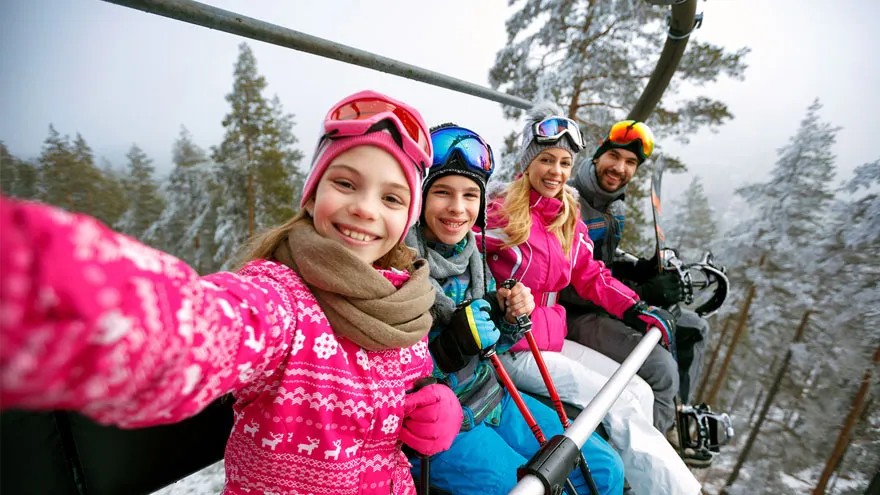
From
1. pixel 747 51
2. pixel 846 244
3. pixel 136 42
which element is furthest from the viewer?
pixel 136 42

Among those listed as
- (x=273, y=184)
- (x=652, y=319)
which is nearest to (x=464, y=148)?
(x=652, y=319)

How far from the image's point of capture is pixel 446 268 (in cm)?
207

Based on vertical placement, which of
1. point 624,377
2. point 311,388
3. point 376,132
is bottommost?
point 624,377

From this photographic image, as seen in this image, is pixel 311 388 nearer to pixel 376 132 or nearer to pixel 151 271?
pixel 151 271

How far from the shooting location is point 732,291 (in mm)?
14172

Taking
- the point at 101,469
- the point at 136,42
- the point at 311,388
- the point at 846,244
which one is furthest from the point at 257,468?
the point at 136,42

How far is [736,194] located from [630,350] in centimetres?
1455

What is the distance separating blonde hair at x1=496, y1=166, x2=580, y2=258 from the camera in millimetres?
2672

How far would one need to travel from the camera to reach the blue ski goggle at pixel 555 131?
2.99 m

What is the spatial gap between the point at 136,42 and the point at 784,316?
24.6 metres

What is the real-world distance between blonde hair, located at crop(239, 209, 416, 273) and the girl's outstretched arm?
56cm

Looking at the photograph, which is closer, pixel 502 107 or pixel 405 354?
pixel 405 354

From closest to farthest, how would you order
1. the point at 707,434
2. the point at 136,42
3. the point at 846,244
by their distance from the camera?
1. the point at 707,434
2. the point at 846,244
3. the point at 136,42

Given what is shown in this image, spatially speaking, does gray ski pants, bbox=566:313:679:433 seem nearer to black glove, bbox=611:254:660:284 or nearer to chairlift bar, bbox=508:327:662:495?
black glove, bbox=611:254:660:284
